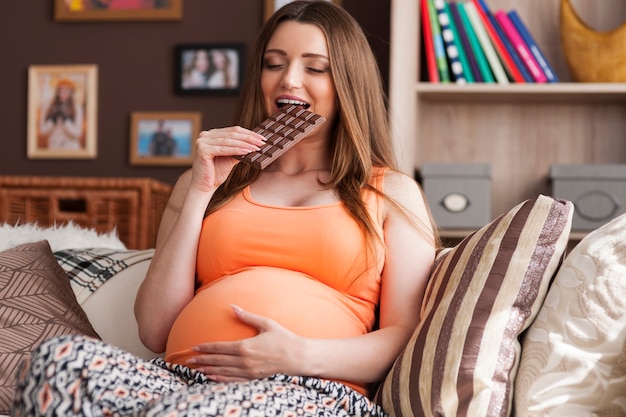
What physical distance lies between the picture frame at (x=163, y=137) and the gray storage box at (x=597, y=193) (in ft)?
4.90

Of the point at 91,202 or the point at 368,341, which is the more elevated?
the point at 91,202

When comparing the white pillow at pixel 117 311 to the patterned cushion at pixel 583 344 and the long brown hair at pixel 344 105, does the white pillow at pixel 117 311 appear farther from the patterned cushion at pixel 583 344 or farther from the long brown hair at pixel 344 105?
the patterned cushion at pixel 583 344

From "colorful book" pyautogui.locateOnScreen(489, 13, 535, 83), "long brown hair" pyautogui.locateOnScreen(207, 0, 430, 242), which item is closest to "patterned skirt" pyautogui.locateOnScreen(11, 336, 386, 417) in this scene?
"long brown hair" pyautogui.locateOnScreen(207, 0, 430, 242)

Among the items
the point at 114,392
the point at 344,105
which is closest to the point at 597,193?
the point at 344,105

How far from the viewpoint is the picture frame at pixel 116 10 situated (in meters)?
3.63

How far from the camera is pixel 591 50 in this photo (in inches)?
116

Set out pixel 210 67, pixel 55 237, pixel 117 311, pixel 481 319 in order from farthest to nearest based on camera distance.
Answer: pixel 210 67, pixel 55 237, pixel 117 311, pixel 481 319

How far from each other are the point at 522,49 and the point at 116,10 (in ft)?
5.37

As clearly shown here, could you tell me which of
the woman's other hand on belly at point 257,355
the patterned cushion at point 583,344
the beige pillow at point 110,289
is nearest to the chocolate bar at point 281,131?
the woman's other hand on belly at point 257,355

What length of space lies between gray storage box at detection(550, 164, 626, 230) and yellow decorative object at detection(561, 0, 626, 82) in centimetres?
30

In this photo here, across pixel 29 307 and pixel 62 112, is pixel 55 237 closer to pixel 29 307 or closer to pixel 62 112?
pixel 29 307

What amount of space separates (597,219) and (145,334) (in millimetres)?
1707

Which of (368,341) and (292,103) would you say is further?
(292,103)

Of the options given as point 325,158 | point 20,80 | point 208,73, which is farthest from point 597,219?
point 20,80
